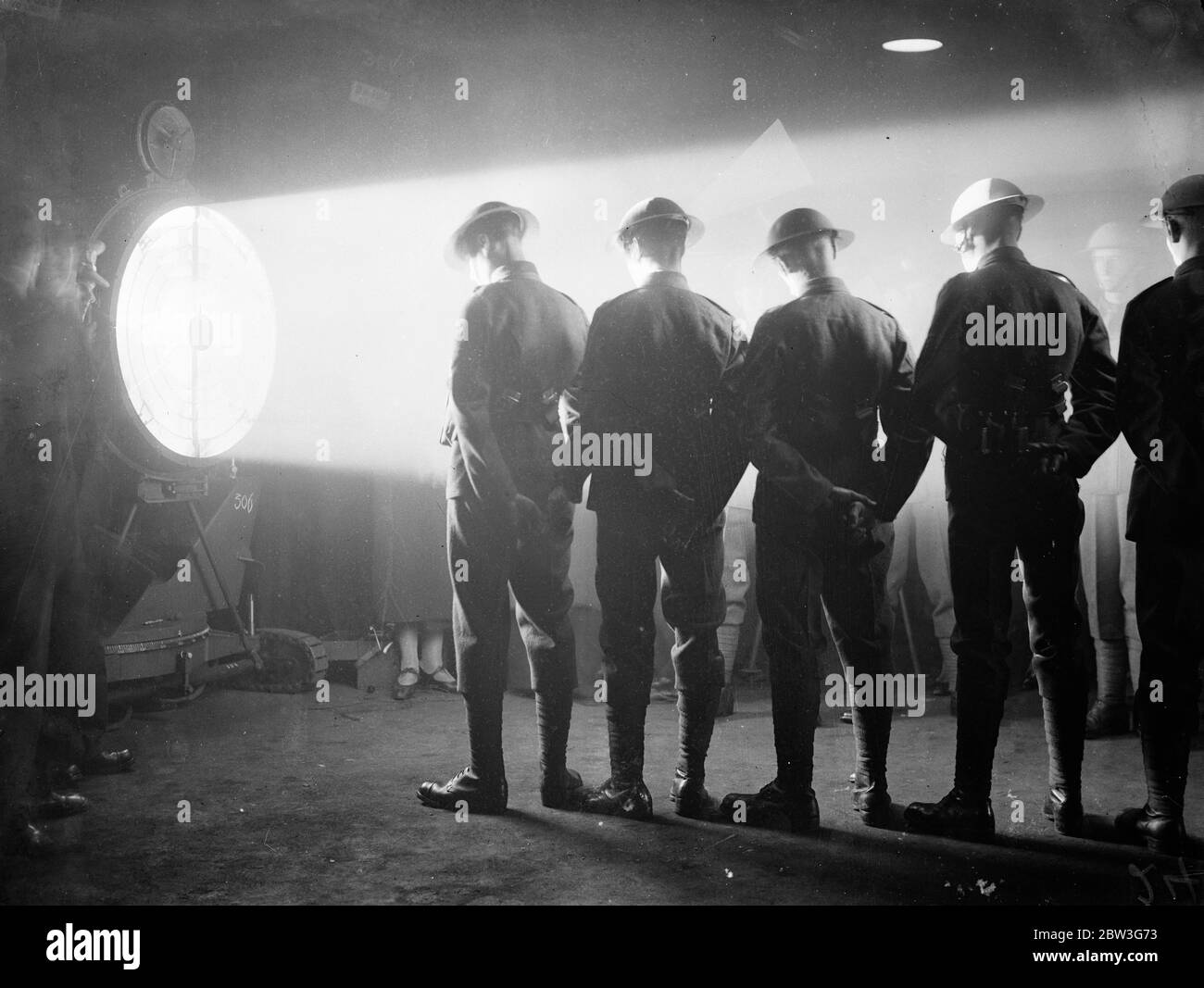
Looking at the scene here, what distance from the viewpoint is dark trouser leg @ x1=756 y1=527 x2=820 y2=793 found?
3.56m

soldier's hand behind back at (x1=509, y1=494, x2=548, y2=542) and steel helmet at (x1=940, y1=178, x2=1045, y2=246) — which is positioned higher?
steel helmet at (x1=940, y1=178, x2=1045, y2=246)

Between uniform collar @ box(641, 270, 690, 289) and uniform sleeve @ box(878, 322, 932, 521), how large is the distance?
769mm

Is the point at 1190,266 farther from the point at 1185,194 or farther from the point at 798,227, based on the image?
the point at 798,227

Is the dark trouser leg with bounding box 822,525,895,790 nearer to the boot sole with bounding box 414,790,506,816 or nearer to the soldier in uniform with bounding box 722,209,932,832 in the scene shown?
the soldier in uniform with bounding box 722,209,932,832

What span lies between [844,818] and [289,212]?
320 cm

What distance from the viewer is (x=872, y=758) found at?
3.59 meters

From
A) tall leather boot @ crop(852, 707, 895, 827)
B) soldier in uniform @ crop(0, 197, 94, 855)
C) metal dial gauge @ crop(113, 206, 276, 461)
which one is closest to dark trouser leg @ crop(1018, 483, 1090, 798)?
tall leather boot @ crop(852, 707, 895, 827)

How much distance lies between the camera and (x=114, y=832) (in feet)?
11.2

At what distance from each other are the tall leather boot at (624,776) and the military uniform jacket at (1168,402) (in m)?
1.81

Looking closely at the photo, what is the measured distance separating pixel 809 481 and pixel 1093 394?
3.30 ft

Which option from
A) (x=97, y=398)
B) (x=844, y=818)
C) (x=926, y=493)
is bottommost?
(x=844, y=818)

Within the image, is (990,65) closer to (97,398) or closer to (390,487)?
(390,487)

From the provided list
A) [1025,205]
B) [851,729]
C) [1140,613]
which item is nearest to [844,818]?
[851,729]

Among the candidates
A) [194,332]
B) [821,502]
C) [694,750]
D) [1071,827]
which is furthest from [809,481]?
[194,332]
